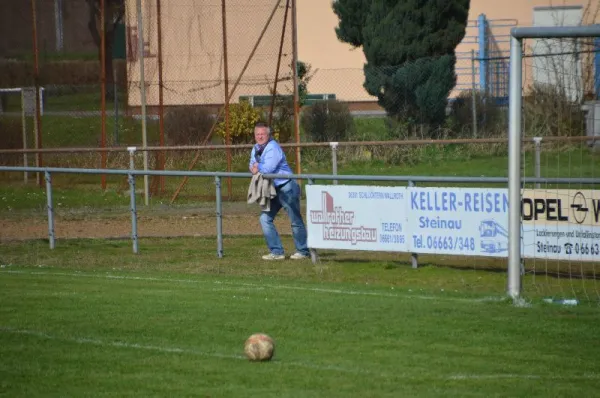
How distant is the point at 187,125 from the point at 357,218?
13202mm

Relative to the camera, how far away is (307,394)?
8.12 m

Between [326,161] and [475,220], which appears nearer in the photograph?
[475,220]

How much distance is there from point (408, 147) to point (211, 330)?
17.9 metres

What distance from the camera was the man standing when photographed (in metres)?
16.8

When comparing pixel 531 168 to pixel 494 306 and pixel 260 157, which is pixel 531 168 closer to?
pixel 260 157

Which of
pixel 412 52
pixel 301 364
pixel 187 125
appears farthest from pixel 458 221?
pixel 412 52

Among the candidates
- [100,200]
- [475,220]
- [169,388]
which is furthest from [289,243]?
[169,388]

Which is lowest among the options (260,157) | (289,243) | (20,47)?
(289,243)

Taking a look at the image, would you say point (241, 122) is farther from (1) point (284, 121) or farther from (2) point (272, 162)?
(2) point (272, 162)

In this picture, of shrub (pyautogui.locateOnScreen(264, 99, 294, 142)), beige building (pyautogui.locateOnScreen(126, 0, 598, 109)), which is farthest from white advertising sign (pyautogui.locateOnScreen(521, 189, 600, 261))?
shrub (pyautogui.locateOnScreen(264, 99, 294, 142))

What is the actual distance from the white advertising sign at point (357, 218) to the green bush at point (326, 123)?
533 inches

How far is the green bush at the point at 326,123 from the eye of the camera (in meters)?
30.2

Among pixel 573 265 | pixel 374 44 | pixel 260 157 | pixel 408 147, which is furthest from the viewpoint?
pixel 374 44

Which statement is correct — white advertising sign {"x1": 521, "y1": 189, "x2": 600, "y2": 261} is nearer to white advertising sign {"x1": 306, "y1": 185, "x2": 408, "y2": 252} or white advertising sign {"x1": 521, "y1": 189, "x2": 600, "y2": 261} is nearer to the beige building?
white advertising sign {"x1": 306, "y1": 185, "x2": 408, "y2": 252}
